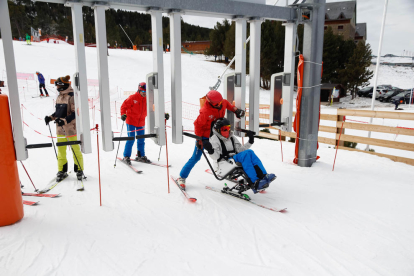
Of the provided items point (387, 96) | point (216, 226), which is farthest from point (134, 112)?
point (387, 96)

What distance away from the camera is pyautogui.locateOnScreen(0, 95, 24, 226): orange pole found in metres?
3.49

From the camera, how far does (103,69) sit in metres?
4.01

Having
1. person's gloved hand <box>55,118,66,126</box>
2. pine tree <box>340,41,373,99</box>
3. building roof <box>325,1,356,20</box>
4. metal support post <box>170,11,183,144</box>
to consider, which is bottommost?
person's gloved hand <box>55,118,66,126</box>

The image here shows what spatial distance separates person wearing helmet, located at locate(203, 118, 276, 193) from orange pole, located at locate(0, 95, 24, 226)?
97.8 inches

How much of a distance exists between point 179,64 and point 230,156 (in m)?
1.63

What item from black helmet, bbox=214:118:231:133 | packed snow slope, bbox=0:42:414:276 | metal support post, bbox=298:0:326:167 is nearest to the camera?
packed snow slope, bbox=0:42:414:276

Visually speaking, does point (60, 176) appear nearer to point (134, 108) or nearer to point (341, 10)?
point (134, 108)

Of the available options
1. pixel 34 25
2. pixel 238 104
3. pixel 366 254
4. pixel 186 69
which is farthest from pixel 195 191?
pixel 34 25

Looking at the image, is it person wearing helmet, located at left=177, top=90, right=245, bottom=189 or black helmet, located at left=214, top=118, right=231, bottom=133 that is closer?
black helmet, located at left=214, top=118, right=231, bottom=133

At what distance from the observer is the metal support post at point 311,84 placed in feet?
19.5

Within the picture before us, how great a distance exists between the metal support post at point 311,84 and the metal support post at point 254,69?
4.66 ft

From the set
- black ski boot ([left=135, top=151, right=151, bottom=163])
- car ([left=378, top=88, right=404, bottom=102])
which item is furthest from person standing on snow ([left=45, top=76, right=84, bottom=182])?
car ([left=378, top=88, right=404, bottom=102])

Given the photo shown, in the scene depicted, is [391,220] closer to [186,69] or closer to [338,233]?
[338,233]

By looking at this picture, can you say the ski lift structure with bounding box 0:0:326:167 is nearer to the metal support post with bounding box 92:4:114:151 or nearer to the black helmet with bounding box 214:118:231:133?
the metal support post with bounding box 92:4:114:151
